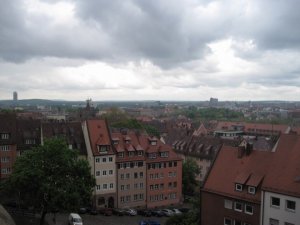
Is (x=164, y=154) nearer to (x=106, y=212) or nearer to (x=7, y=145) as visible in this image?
(x=106, y=212)

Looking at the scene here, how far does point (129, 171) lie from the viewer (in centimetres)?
7106

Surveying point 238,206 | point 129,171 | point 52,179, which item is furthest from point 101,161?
point 238,206

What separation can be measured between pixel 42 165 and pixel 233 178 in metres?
22.4

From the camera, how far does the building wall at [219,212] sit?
132 ft

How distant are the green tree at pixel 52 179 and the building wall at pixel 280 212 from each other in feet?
67.8

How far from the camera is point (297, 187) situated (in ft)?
121

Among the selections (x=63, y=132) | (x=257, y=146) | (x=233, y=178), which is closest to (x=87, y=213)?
(x=63, y=132)

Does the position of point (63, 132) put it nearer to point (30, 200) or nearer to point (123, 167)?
point (123, 167)

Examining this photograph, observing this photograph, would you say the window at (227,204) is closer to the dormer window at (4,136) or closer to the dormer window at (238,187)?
the dormer window at (238,187)

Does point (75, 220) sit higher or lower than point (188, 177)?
lower

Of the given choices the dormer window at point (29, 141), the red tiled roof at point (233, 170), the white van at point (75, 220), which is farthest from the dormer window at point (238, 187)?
the dormer window at point (29, 141)

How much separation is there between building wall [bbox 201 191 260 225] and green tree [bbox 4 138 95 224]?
13984mm

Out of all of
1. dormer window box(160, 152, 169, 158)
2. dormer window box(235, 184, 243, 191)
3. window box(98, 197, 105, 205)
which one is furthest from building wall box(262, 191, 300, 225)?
dormer window box(160, 152, 169, 158)

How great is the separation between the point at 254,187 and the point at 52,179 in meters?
23.2
